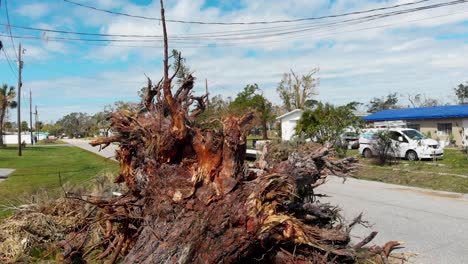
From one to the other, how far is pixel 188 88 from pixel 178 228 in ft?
6.26

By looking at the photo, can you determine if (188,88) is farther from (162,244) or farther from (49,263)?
(49,263)

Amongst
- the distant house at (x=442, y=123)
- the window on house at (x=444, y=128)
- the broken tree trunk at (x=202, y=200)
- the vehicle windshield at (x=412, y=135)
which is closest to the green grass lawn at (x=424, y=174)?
the vehicle windshield at (x=412, y=135)

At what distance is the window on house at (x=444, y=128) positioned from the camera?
30.1m

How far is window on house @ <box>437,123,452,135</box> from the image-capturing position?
30078 mm

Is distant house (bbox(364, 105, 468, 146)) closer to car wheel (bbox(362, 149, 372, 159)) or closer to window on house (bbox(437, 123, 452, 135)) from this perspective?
window on house (bbox(437, 123, 452, 135))

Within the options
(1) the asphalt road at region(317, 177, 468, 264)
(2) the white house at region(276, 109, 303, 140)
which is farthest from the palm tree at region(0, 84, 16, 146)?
(1) the asphalt road at region(317, 177, 468, 264)

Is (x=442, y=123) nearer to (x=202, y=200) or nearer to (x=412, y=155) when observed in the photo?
(x=412, y=155)

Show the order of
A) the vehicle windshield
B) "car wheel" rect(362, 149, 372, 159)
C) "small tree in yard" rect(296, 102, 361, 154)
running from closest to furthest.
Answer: "small tree in yard" rect(296, 102, 361, 154)
"car wheel" rect(362, 149, 372, 159)
the vehicle windshield

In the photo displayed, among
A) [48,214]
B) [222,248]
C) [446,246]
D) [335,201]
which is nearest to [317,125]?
[335,201]

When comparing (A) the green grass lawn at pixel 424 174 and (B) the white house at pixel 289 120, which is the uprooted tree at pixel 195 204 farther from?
(B) the white house at pixel 289 120

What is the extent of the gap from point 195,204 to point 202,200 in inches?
3.1

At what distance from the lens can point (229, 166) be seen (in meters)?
4.53

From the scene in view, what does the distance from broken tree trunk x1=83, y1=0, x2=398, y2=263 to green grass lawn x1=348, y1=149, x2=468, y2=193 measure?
302 inches

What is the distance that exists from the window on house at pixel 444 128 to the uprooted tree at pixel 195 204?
92.1 feet
